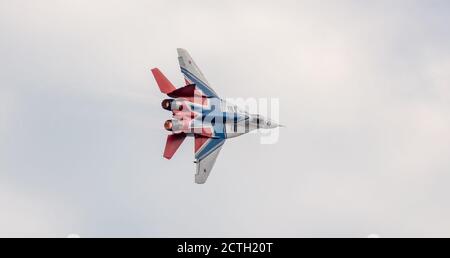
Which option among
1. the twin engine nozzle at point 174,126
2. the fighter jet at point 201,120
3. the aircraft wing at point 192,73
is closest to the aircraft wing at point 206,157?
the fighter jet at point 201,120

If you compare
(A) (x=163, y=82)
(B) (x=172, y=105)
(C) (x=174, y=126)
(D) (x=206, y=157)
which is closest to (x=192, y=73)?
(A) (x=163, y=82)

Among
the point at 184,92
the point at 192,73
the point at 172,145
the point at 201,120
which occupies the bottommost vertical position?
the point at 172,145

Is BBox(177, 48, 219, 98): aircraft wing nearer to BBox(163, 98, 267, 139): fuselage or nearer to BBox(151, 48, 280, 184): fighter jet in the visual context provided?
BBox(151, 48, 280, 184): fighter jet

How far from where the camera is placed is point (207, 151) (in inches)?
2933

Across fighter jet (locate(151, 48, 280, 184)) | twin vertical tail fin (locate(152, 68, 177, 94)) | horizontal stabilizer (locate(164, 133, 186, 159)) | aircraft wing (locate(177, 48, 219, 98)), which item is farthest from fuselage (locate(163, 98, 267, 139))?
aircraft wing (locate(177, 48, 219, 98))

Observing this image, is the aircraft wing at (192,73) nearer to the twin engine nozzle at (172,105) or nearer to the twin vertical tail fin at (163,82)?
the twin vertical tail fin at (163,82)

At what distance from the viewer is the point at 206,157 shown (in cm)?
7431

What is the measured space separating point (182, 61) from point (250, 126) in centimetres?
839

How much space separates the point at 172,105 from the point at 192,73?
4588 mm

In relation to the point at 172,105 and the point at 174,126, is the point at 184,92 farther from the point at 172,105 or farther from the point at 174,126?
the point at 174,126
